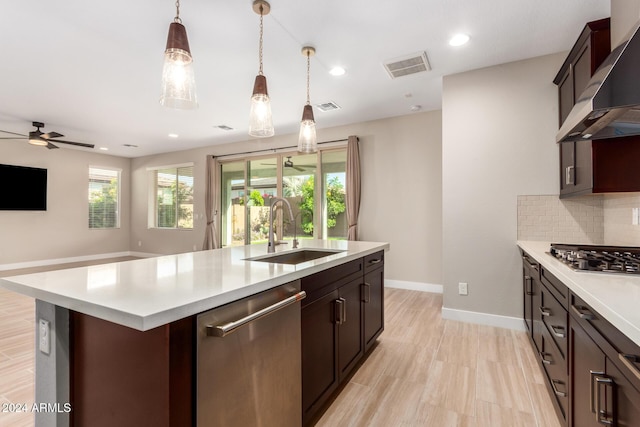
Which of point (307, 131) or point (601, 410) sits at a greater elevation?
point (307, 131)

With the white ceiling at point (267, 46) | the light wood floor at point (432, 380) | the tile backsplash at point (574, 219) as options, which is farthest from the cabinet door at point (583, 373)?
the white ceiling at point (267, 46)

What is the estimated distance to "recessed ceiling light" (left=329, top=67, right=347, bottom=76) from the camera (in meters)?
3.29

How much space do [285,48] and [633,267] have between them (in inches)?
118

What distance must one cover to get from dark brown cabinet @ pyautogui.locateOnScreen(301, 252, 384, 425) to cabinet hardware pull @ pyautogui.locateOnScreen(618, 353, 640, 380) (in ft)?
3.84

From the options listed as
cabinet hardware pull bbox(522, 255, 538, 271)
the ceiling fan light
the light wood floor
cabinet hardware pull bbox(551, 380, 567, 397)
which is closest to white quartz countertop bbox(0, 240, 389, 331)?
the light wood floor

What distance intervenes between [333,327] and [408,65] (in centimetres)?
284

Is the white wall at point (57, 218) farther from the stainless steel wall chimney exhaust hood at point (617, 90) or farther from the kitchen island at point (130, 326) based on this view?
the stainless steel wall chimney exhaust hood at point (617, 90)

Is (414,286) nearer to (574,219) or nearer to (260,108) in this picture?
(574,219)

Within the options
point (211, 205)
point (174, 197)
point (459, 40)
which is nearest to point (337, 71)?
point (459, 40)

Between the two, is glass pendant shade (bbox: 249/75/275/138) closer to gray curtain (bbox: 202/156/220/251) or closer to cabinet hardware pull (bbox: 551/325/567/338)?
cabinet hardware pull (bbox: 551/325/567/338)

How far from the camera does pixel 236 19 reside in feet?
7.98

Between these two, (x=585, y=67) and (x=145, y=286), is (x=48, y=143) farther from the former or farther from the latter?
(x=585, y=67)

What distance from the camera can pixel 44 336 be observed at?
114cm

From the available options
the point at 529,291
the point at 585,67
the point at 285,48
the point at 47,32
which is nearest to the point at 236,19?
the point at 285,48
